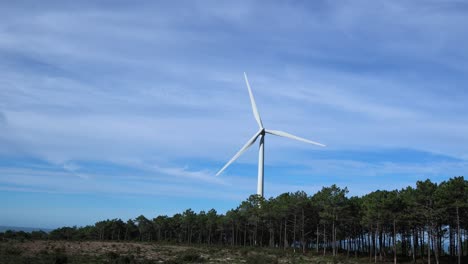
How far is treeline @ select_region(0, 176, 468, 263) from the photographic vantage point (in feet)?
200

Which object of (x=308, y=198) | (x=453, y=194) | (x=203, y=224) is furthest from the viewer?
(x=203, y=224)

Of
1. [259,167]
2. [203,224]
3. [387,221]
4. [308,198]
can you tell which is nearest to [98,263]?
[387,221]

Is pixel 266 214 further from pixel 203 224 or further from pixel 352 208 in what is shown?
pixel 203 224

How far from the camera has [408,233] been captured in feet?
262

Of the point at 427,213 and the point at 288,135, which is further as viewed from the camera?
the point at 288,135

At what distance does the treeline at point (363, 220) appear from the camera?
200 feet

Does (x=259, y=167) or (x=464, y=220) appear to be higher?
(x=259, y=167)

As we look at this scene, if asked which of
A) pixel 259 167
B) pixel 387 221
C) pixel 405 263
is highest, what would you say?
pixel 259 167

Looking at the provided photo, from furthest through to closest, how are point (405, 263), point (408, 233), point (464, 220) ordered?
point (408, 233)
point (405, 263)
point (464, 220)

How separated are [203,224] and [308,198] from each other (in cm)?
4236

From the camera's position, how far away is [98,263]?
124ft

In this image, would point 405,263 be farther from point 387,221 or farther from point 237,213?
point 237,213

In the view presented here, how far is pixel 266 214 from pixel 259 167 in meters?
14.4

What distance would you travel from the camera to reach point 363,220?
72.4m
